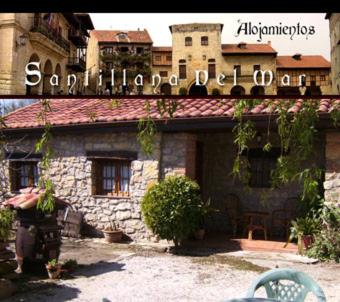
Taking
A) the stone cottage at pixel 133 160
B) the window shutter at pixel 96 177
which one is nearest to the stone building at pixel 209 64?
the stone cottage at pixel 133 160

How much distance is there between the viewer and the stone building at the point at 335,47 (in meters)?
1.62

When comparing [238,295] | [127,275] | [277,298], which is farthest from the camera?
[127,275]

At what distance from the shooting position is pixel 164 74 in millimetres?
1840

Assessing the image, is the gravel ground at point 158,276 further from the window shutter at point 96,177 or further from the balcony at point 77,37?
the balcony at point 77,37

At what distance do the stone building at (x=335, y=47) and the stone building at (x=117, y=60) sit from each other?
1.91ft

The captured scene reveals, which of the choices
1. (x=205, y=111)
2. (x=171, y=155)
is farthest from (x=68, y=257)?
A: (x=205, y=111)

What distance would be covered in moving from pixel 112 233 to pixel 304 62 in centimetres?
165

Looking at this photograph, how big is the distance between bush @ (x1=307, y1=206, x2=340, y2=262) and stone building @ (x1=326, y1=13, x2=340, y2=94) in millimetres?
1432

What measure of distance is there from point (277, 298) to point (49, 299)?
1201 mm

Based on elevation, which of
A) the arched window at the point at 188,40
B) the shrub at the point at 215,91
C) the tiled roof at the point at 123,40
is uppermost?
the tiled roof at the point at 123,40

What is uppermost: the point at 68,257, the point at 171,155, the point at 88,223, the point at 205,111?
the point at 205,111

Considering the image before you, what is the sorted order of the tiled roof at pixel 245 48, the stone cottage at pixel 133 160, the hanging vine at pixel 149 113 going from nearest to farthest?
the tiled roof at pixel 245 48 → the hanging vine at pixel 149 113 → the stone cottage at pixel 133 160

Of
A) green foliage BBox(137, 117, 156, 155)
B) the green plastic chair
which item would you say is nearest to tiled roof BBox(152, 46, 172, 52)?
green foliage BBox(137, 117, 156, 155)

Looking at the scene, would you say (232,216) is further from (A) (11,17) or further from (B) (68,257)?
(A) (11,17)
